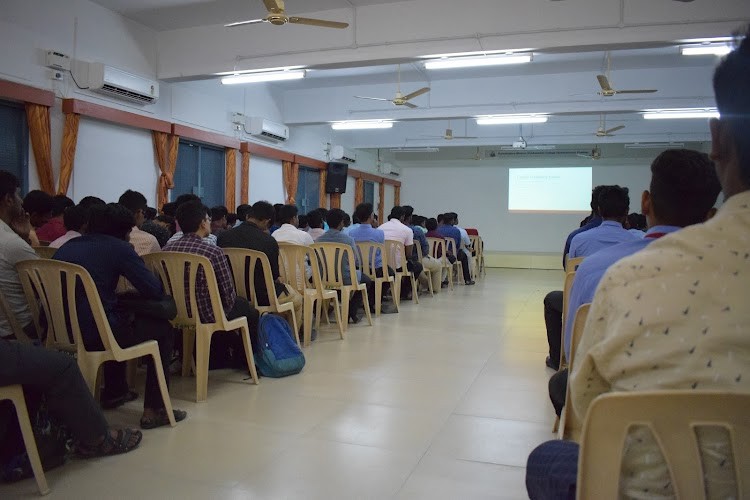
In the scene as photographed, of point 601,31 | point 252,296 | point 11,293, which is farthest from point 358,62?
point 11,293

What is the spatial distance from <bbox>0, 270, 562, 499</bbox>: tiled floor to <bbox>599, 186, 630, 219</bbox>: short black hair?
1.12 metres

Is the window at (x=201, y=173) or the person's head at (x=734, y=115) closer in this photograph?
the person's head at (x=734, y=115)

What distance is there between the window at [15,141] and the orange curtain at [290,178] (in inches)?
209

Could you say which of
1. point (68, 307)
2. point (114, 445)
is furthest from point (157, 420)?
point (68, 307)

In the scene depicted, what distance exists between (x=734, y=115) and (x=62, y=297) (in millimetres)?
2479

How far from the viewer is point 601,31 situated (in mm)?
6312

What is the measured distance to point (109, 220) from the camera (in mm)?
2564

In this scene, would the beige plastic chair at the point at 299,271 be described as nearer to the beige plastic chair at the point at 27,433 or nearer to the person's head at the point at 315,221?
the person's head at the point at 315,221

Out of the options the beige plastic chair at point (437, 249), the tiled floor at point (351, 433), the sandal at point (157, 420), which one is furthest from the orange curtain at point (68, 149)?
the beige plastic chair at point (437, 249)

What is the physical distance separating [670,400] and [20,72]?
22.5 feet

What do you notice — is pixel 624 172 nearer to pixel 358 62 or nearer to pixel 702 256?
pixel 358 62

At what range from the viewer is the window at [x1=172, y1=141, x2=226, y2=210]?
28.9 ft

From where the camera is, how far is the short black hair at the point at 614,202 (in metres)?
3.19

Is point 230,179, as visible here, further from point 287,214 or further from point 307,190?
point 287,214
